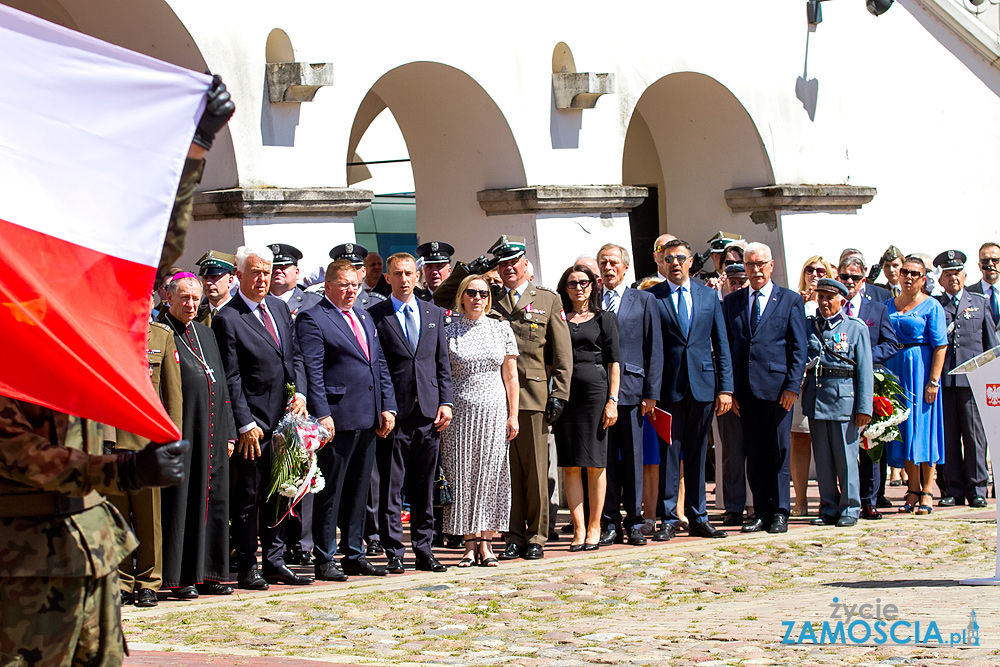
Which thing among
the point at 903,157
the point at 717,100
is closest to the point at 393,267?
the point at 717,100

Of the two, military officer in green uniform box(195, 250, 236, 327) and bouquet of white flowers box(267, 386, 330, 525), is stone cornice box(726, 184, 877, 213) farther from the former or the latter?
bouquet of white flowers box(267, 386, 330, 525)

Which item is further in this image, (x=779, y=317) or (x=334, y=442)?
(x=779, y=317)

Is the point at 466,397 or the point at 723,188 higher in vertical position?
the point at 723,188

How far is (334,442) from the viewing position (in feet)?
28.7

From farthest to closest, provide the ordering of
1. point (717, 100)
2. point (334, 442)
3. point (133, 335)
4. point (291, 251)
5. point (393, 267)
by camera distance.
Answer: point (717, 100) < point (291, 251) < point (393, 267) < point (334, 442) < point (133, 335)

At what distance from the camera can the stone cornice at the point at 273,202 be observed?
35.0 feet

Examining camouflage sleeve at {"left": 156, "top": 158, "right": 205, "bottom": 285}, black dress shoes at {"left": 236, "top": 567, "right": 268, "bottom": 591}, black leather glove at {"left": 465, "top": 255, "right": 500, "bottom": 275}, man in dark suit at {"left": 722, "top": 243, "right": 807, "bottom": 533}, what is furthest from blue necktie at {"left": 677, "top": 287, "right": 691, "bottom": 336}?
camouflage sleeve at {"left": 156, "top": 158, "right": 205, "bottom": 285}

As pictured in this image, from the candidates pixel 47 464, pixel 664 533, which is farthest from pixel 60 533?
pixel 664 533

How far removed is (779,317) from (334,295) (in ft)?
11.8

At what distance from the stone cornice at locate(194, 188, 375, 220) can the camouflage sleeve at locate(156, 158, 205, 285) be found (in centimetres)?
641

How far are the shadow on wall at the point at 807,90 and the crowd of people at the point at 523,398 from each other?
10.8 ft

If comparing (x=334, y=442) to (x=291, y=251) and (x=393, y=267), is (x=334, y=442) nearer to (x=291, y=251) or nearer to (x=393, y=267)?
(x=393, y=267)

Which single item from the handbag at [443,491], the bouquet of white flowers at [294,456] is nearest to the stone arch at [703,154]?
the handbag at [443,491]

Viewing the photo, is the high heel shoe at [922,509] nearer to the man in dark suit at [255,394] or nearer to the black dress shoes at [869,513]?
the black dress shoes at [869,513]
